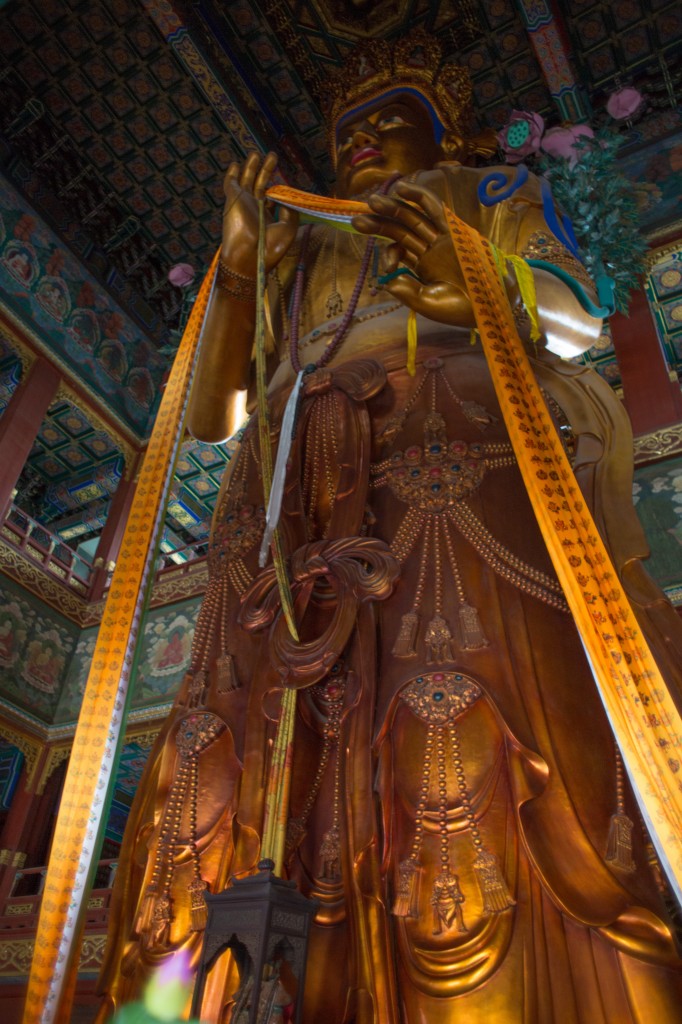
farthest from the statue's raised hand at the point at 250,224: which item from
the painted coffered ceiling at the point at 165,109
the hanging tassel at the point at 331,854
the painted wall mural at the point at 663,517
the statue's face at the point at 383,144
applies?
the painted wall mural at the point at 663,517

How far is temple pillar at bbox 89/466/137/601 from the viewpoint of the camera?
20.5 ft

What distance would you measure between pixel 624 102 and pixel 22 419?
422 cm

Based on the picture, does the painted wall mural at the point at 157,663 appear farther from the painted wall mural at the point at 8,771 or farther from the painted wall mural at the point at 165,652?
the painted wall mural at the point at 8,771

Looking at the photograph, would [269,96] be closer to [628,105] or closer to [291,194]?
[628,105]

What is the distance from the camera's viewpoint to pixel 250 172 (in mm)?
2262

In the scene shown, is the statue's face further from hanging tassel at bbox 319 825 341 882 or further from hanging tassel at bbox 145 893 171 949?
hanging tassel at bbox 145 893 171 949

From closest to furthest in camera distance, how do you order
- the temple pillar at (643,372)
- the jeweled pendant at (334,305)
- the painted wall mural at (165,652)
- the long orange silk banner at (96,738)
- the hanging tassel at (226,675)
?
1. the long orange silk banner at (96,738)
2. the hanging tassel at (226,675)
3. the jeweled pendant at (334,305)
4. the temple pillar at (643,372)
5. the painted wall mural at (165,652)

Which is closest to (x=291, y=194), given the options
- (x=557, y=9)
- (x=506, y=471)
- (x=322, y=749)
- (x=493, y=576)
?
(x=506, y=471)

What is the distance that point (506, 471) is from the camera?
1854 mm

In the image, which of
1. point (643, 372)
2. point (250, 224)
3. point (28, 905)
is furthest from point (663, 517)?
point (28, 905)

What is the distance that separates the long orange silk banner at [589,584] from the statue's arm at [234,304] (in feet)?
1.94

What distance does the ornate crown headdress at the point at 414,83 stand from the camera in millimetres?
2898

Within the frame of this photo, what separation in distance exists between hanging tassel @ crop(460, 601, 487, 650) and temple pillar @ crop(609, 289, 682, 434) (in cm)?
273

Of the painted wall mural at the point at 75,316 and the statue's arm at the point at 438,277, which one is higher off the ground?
the painted wall mural at the point at 75,316
